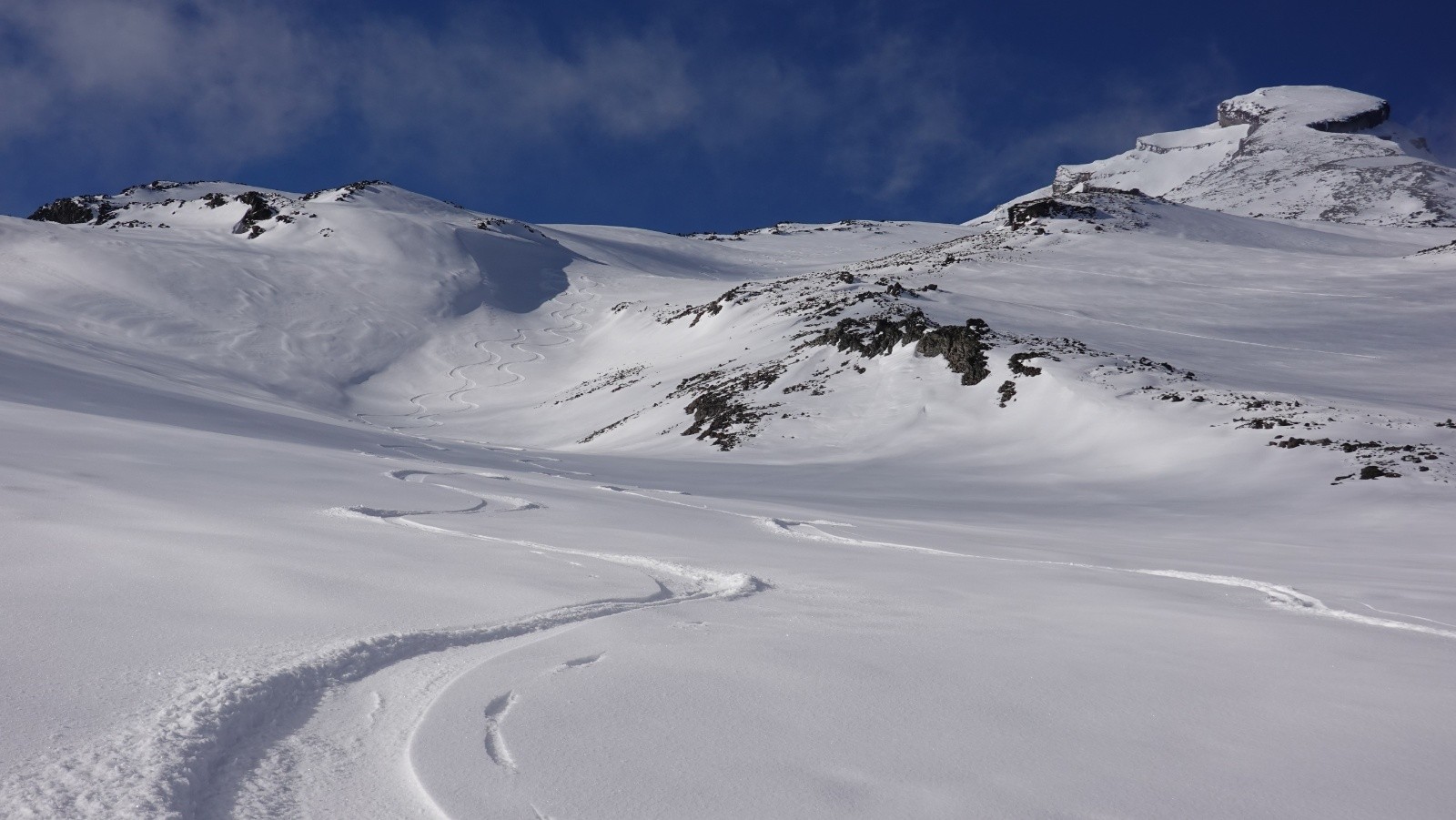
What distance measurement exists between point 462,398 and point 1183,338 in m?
27.1

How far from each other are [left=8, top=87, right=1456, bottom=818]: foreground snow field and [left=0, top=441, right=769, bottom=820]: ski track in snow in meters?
0.01

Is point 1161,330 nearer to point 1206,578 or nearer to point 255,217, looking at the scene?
point 1206,578

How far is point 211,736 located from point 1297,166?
156 m

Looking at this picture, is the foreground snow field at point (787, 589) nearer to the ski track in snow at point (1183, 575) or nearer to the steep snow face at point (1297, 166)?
the ski track in snow at point (1183, 575)

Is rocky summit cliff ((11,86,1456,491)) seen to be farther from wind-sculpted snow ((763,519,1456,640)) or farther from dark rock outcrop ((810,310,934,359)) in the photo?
wind-sculpted snow ((763,519,1456,640))

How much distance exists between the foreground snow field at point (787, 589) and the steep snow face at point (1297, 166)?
209 feet

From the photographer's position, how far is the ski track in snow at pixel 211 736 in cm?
215

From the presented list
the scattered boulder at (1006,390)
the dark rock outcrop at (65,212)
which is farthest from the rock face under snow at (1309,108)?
the dark rock outcrop at (65,212)

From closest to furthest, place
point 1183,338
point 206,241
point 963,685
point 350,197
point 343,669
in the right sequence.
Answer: point 343,669
point 963,685
point 1183,338
point 206,241
point 350,197

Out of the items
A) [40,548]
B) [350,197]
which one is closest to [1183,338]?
[40,548]

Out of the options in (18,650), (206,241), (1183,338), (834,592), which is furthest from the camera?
(206,241)

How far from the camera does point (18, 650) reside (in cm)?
288

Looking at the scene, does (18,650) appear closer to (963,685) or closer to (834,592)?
(963,685)

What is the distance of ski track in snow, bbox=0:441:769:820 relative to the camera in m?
2.15
